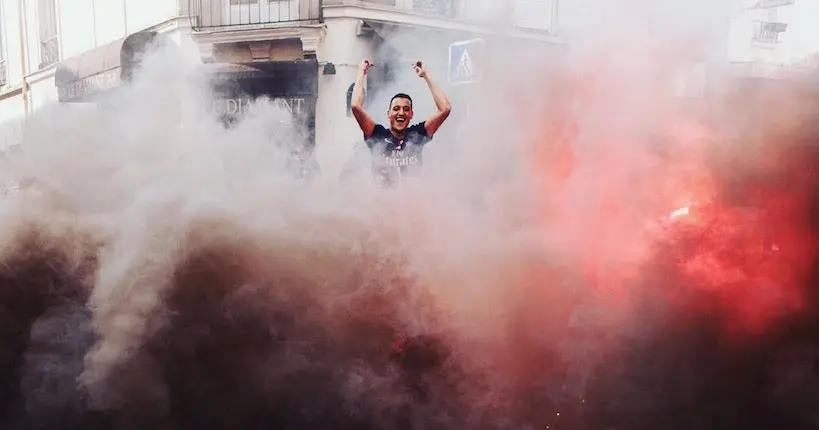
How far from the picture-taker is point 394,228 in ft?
8.68

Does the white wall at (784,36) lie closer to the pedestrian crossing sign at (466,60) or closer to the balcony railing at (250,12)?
the pedestrian crossing sign at (466,60)

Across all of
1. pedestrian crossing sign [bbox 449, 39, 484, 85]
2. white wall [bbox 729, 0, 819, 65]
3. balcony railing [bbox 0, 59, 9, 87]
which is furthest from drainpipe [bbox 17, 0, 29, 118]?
white wall [bbox 729, 0, 819, 65]

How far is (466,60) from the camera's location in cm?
297

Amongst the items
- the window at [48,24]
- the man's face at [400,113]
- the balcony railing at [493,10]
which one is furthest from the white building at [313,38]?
the window at [48,24]

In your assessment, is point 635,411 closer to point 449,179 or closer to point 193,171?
point 449,179

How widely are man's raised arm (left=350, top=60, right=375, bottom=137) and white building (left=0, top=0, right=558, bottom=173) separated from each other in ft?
0.13

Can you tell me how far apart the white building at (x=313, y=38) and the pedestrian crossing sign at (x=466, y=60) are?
36mm

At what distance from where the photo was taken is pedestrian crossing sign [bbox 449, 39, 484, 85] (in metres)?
2.96

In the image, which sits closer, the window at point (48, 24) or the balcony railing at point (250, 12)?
the balcony railing at point (250, 12)

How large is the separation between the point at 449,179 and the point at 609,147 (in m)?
0.70

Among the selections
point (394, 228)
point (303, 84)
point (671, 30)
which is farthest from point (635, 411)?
point (303, 84)

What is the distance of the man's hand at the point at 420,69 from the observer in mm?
3017

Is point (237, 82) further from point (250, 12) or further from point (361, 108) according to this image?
A: point (361, 108)

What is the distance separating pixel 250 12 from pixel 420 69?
34.8 inches
